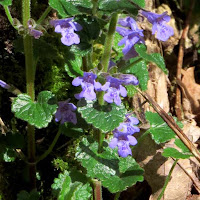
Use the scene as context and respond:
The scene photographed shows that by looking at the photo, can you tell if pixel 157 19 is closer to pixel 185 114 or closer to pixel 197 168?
pixel 197 168

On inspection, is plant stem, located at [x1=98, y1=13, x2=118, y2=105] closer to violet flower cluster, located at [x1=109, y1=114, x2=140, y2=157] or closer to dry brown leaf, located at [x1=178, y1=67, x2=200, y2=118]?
violet flower cluster, located at [x1=109, y1=114, x2=140, y2=157]

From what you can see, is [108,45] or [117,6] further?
[108,45]

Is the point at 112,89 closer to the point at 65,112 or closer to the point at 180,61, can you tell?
the point at 65,112

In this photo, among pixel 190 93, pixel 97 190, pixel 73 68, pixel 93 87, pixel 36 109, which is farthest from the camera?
pixel 190 93

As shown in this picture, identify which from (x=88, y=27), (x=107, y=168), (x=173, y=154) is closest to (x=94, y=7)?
(x=88, y=27)

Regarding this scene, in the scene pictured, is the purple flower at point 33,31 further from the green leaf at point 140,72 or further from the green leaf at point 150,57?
the green leaf at point 140,72

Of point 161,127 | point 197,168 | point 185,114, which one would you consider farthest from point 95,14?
point 185,114
